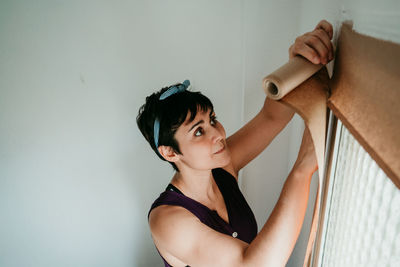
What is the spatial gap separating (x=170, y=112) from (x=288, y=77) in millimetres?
475

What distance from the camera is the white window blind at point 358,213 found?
0.45 meters

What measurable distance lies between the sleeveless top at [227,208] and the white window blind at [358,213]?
329 millimetres

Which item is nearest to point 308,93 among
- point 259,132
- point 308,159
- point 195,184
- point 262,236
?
point 308,159

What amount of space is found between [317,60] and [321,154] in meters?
0.20

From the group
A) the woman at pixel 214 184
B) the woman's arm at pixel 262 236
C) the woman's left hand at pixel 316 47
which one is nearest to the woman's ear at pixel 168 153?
the woman at pixel 214 184

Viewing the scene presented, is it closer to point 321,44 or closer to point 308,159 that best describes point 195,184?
point 308,159

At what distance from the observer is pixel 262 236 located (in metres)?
0.69

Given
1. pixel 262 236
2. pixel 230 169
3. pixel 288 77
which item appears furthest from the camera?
pixel 230 169

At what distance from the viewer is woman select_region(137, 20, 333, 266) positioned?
679 millimetres

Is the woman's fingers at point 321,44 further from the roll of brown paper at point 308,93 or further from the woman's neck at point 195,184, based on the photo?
the woman's neck at point 195,184

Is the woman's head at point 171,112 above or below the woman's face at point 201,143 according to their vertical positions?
above

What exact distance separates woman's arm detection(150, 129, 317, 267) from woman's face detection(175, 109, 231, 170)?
0.66ft

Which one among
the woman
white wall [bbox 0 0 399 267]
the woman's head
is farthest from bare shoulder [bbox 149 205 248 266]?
white wall [bbox 0 0 399 267]

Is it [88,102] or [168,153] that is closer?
[168,153]
